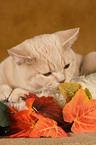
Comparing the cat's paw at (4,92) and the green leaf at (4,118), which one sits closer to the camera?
the green leaf at (4,118)

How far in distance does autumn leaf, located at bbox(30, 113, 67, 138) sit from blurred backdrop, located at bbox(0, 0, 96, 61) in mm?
826

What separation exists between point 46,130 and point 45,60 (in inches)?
13.9

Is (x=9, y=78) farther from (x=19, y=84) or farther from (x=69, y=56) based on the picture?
(x=69, y=56)

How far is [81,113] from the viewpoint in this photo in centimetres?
39

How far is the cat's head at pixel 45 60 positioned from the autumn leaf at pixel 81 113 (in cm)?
28

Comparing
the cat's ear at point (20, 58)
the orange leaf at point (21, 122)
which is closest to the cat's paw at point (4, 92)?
the cat's ear at point (20, 58)

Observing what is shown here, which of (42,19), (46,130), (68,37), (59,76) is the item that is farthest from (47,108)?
(42,19)

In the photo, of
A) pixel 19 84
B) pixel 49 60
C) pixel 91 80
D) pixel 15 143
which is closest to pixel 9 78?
pixel 19 84

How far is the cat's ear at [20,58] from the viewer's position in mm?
626

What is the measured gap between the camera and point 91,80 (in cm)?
55

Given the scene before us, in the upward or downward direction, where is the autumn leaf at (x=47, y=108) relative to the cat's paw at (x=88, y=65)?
upward

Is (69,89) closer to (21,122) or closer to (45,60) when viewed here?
(21,122)

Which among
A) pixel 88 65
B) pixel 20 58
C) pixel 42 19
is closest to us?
pixel 20 58

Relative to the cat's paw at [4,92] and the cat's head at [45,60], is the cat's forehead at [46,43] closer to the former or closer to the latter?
the cat's head at [45,60]
